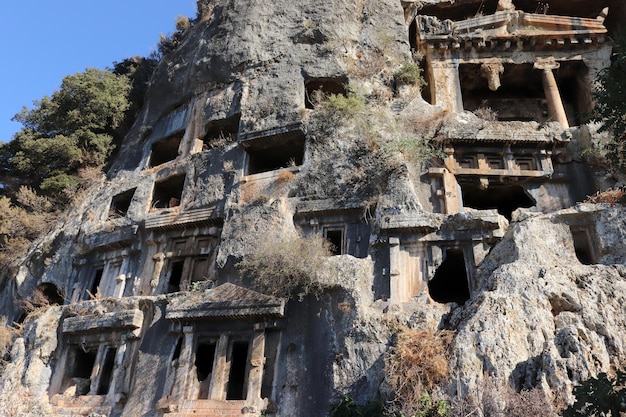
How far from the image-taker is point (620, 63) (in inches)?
277

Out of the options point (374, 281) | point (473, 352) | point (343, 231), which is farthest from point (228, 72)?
point (473, 352)

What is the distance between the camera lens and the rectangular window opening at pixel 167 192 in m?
18.7

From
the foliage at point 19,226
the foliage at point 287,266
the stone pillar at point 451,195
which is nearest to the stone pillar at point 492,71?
the stone pillar at point 451,195

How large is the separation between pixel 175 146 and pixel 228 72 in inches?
153

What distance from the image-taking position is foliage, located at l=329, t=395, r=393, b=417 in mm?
9508

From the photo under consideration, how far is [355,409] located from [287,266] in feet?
13.8

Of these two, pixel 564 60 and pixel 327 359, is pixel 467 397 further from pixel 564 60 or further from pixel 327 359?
pixel 564 60

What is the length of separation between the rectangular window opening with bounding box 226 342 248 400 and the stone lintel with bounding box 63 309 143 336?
2780mm

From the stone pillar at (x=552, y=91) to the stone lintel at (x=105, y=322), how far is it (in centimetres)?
1398

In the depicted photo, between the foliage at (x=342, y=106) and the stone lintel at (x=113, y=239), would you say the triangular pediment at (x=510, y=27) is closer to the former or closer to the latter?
the foliage at (x=342, y=106)

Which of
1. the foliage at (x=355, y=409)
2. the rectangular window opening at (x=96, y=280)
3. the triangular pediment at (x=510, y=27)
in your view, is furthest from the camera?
the triangular pediment at (x=510, y=27)

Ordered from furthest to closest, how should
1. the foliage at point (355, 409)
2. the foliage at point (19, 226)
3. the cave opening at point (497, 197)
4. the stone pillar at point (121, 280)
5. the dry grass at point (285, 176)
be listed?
the foliage at point (19, 226) < the stone pillar at point (121, 280) < the dry grass at point (285, 176) < the cave opening at point (497, 197) < the foliage at point (355, 409)

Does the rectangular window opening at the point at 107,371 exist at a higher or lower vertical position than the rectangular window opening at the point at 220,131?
lower

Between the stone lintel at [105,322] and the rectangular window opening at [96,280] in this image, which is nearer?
the stone lintel at [105,322]
